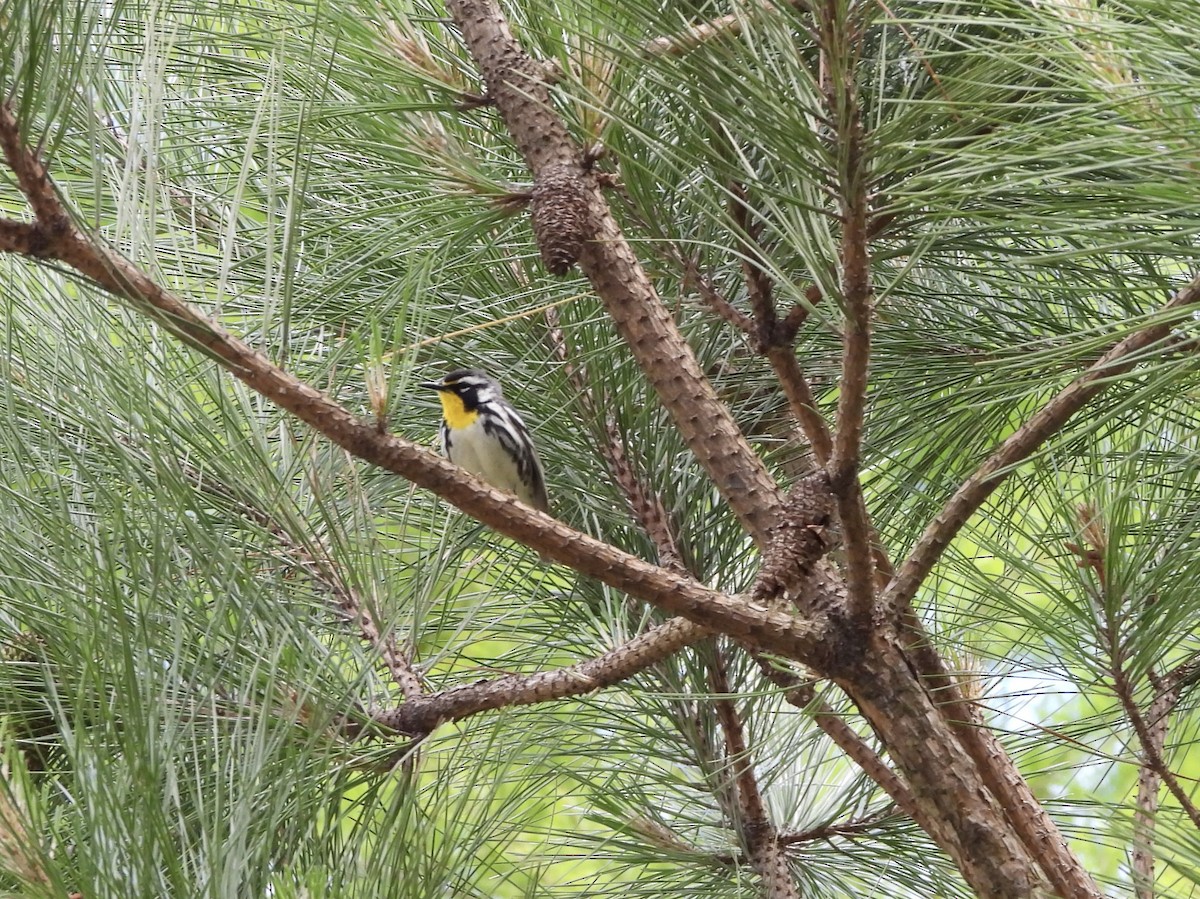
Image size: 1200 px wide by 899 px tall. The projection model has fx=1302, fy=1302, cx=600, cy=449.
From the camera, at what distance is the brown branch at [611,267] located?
102cm

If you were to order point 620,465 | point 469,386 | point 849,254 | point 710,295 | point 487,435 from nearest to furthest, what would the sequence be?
point 849,254, point 710,295, point 620,465, point 469,386, point 487,435

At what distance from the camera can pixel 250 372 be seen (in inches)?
30.8

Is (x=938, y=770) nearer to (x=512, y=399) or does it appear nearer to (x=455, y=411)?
(x=512, y=399)

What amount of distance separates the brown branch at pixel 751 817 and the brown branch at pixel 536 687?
36 cm

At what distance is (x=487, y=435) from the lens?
6.66 feet

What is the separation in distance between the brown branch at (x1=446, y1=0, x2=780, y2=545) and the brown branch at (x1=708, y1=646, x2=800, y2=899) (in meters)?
0.42

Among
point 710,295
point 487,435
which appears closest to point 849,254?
point 710,295

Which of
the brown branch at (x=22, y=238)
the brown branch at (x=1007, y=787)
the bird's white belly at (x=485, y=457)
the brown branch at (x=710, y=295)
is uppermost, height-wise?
the bird's white belly at (x=485, y=457)

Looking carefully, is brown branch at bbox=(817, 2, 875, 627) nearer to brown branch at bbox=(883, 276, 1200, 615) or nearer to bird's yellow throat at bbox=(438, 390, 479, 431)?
brown branch at bbox=(883, 276, 1200, 615)

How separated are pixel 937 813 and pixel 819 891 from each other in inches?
24.1

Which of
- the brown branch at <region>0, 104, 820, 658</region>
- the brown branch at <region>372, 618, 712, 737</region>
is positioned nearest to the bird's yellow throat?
the brown branch at <region>372, 618, 712, 737</region>

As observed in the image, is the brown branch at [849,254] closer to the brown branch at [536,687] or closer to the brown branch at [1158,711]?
the brown branch at [536,687]

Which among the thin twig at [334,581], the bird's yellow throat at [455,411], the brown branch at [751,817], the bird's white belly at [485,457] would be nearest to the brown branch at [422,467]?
the thin twig at [334,581]

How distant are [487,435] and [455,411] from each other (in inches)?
13.0
